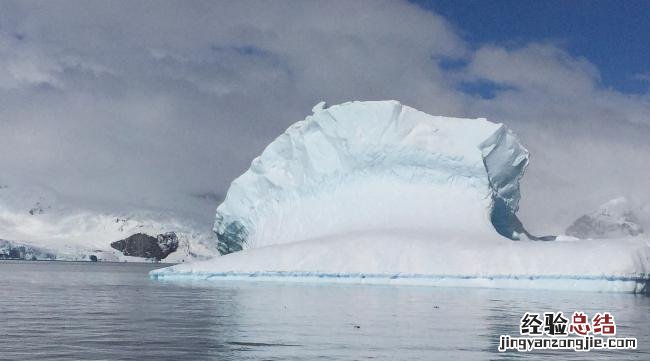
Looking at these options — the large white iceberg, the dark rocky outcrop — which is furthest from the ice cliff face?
the dark rocky outcrop

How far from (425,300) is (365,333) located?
10.8 m

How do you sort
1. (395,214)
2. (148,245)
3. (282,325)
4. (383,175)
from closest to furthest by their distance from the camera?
(282,325)
(395,214)
(383,175)
(148,245)

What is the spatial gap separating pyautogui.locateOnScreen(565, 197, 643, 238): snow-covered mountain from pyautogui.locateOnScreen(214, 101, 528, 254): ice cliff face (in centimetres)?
10786

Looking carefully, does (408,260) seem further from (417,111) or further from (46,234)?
(46,234)

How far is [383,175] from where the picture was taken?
4522 cm

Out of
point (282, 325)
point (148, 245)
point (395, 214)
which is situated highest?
point (148, 245)

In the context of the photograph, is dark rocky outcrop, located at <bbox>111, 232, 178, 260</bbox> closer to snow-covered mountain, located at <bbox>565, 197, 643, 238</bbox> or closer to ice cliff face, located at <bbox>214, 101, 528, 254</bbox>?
snow-covered mountain, located at <bbox>565, 197, 643, 238</bbox>

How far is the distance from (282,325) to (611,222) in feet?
498

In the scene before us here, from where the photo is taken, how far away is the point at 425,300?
26609 mm

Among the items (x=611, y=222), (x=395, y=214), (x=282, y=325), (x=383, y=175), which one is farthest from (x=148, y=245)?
(x=282, y=325)

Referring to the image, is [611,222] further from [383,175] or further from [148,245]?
[383,175]

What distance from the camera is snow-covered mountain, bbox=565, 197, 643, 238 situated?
15175 centimetres

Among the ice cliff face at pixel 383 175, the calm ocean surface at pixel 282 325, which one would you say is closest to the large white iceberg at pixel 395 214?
the ice cliff face at pixel 383 175

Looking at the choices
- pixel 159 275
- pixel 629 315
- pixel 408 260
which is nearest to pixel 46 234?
pixel 159 275
